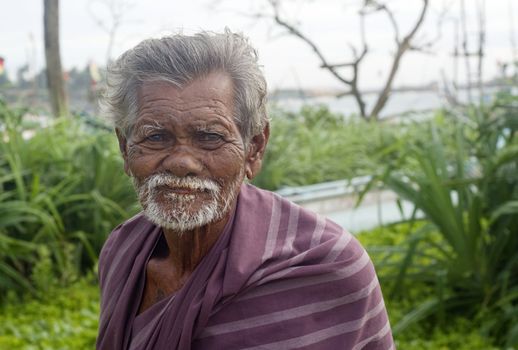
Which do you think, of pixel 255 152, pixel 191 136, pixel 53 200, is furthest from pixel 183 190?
pixel 53 200

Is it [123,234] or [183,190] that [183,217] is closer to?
[183,190]

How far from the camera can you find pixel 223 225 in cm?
179

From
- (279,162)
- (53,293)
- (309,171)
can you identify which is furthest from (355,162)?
(53,293)

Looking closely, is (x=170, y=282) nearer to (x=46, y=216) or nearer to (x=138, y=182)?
(x=138, y=182)

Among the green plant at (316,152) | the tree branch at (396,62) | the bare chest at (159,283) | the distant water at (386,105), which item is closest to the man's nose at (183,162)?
the bare chest at (159,283)

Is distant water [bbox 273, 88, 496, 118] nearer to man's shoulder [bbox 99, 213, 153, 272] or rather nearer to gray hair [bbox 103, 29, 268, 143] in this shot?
man's shoulder [bbox 99, 213, 153, 272]

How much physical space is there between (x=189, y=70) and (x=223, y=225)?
36 centimetres

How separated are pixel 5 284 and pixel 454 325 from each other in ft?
8.13

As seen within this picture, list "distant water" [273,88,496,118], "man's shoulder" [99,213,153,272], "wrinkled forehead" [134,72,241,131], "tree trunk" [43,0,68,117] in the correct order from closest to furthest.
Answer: "wrinkled forehead" [134,72,241,131], "man's shoulder" [99,213,153,272], "tree trunk" [43,0,68,117], "distant water" [273,88,496,118]

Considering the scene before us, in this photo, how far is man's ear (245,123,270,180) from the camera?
1.79 meters

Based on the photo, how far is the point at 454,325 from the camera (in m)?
4.05

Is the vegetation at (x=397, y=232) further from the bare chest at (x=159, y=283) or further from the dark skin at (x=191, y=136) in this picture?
the dark skin at (x=191, y=136)

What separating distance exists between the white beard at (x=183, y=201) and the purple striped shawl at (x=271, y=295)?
80mm

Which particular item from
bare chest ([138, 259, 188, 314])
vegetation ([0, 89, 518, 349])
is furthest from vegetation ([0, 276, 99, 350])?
bare chest ([138, 259, 188, 314])
